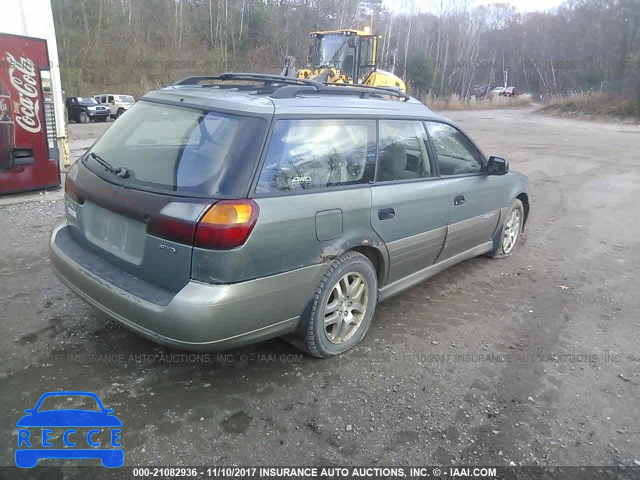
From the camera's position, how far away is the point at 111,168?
3137 mm

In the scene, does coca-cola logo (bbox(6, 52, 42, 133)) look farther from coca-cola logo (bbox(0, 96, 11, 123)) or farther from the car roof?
the car roof

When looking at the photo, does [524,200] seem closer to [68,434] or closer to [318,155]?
[318,155]

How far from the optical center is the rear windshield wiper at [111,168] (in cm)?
303

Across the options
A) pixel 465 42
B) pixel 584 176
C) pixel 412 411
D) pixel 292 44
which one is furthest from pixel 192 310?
pixel 465 42

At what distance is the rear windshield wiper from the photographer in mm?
3031

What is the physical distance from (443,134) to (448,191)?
0.54m

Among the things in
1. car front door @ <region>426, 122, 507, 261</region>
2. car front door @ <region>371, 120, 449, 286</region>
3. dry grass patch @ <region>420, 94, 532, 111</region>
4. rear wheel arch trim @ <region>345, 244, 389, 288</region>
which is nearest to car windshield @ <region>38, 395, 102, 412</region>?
rear wheel arch trim @ <region>345, 244, 389, 288</region>

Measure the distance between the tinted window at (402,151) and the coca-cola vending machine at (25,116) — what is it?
5.94 meters

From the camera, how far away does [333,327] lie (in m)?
3.34

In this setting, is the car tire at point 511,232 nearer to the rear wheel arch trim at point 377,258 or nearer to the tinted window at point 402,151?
the tinted window at point 402,151

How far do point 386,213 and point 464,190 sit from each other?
45.7 inches

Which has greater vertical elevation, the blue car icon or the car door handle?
the car door handle

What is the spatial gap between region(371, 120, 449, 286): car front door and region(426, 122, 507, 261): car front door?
0.14 m

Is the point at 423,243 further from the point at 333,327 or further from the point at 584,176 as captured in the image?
the point at 584,176
